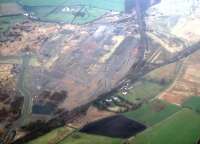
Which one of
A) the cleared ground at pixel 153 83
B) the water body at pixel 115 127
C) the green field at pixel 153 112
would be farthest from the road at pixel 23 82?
the cleared ground at pixel 153 83

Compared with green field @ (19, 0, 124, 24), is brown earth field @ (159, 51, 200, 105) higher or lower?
lower

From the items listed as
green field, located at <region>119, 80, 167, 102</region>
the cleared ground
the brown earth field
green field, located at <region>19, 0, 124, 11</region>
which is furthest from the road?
green field, located at <region>19, 0, 124, 11</region>

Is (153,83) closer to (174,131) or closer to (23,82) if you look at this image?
(174,131)

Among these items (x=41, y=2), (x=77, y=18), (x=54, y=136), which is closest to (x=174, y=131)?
(x=54, y=136)

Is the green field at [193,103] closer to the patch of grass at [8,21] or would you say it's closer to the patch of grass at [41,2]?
the patch of grass at [8,21]

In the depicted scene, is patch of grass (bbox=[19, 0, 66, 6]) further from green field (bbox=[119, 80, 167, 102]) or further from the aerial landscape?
green field (bbox=[119, 80, 167, 102])

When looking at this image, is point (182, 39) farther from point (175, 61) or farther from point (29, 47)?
point (29, 47)
